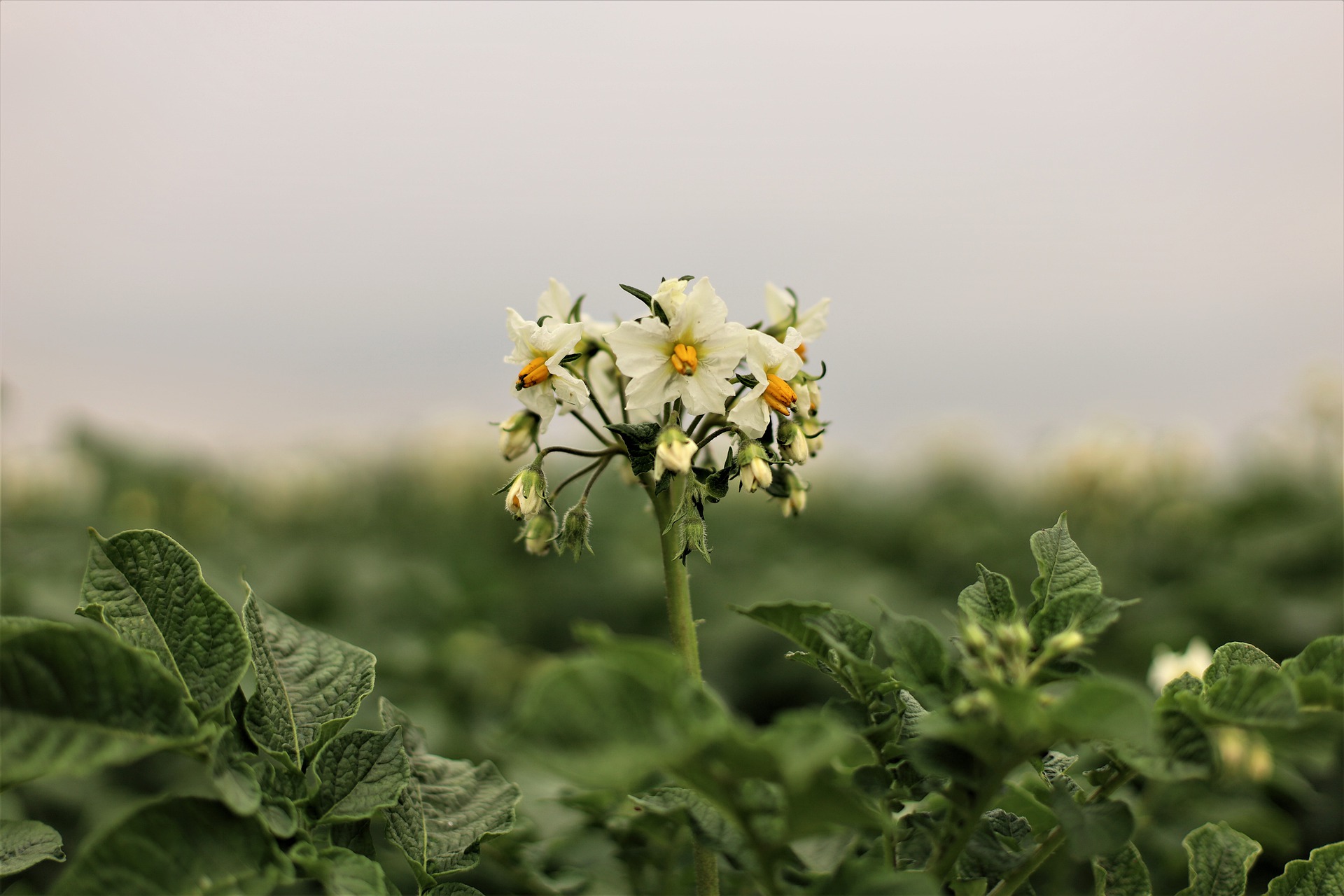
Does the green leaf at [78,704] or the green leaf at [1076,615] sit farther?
the green leaf at [1076,615]

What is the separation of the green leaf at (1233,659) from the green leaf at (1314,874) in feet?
0.93

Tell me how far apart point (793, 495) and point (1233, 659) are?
0.73m

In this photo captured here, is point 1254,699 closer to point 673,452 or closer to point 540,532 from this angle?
point 673,452

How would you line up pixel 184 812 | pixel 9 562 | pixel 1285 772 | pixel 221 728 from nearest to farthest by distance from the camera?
pixel 184 812 < pixel 221 728 < pixel 1285 772 < pixel 9 562

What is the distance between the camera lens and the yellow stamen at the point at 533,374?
167 centimetres

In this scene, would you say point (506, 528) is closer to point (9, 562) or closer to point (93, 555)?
point (9, 562)

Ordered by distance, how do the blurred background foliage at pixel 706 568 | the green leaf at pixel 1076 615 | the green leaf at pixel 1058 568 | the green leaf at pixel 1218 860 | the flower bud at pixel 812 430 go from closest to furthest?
1. the green leaf at pixel 1076 615
2. the green leaf at pixel 1058 568
3. the green leaf at pixel 1218 860
4. the flower bud at pixel 812 430
5. the blurred background foliage at pixel 706 568

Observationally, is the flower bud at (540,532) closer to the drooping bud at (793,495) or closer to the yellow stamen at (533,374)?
the yellow stamen at (533,374)

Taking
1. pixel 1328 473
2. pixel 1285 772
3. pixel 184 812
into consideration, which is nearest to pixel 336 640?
pixel 184 812

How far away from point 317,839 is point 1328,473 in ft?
31.3

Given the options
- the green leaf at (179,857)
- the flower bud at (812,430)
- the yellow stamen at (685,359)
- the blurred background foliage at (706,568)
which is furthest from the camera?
the blurred background foliage at (706,568)

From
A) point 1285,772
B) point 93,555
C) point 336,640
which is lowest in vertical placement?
point 1285,772

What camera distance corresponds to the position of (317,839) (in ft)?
4.21

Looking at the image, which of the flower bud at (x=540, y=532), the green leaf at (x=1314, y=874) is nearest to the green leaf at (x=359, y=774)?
the flower bud at (x=540, y=532)
